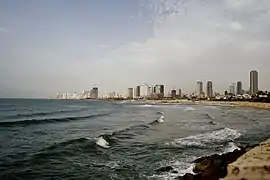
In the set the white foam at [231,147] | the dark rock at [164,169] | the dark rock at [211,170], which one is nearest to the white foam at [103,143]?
the dark rock at [164,169]

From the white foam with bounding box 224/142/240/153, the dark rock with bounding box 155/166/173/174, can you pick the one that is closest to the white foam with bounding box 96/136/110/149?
the dark rock with bounding box 155/166/173/174

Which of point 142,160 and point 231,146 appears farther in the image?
point 231,146

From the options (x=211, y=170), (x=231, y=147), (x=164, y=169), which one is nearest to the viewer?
(x=211, y=170)

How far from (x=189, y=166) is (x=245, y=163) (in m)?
6.09

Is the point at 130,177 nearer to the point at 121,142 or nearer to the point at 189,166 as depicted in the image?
the point at 189,166

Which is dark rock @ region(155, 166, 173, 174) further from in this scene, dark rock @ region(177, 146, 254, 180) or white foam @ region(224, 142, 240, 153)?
white foam @ region(224, 142, 240, 153)

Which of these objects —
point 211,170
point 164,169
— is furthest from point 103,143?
point 211,170

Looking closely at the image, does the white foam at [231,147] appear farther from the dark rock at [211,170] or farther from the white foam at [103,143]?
the white foam at [103,143]

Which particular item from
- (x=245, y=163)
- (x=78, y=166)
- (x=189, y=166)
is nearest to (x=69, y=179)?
(x=78, y=166)

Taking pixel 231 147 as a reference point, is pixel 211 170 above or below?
above

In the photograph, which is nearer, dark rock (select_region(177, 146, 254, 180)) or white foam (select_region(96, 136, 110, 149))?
dark rock (select_region(177, 146, 254, 180))

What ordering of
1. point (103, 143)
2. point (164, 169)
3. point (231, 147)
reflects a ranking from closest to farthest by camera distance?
point (164, 169) → point (231, 147) → point (103, 143)

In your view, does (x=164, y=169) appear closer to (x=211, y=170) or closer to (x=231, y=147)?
(x=211, y=170)

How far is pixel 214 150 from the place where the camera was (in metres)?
18.1
